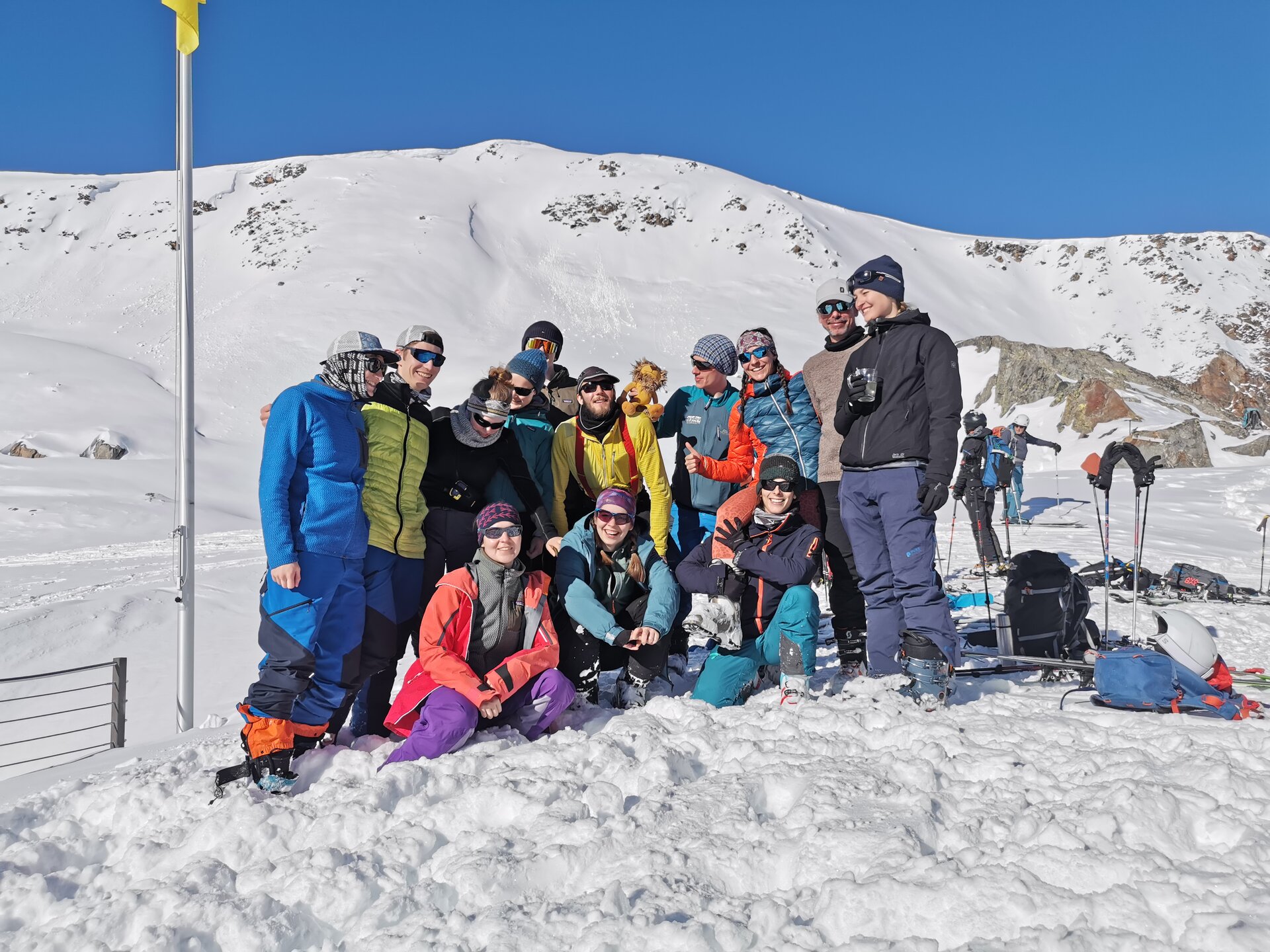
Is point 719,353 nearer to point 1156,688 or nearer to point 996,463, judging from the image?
point 1156,688

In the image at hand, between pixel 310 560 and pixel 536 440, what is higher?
pixel 536 440

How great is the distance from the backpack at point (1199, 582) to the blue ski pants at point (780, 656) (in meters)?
5.54

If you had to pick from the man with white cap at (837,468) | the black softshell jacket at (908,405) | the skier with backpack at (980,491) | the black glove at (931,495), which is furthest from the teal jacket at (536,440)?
the skier with backpack at (980,491)

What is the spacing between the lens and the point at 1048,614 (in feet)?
17.0

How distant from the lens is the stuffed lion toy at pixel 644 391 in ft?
15.3

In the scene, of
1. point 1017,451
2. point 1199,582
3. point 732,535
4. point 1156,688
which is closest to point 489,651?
point 732,535

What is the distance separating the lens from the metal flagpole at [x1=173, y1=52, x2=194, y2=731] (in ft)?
16.2

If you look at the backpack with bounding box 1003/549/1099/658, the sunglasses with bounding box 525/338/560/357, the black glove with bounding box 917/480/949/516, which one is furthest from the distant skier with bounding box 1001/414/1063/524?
the black glove with bounding box 917/480/949/516

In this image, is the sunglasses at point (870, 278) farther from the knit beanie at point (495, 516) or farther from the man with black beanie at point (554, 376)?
the knit beanie at point (495, 516)

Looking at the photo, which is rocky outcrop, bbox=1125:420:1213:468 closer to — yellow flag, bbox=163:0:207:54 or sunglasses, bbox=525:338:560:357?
sunglasses, bbox=525:338:560:357

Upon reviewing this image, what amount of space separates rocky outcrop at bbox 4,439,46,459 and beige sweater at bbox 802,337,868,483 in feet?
77.1

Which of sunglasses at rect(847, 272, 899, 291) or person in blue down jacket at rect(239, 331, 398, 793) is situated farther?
sunglasses at rect(847, 272, 899, 291)

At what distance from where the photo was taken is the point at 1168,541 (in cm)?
1162

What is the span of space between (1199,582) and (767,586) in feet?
18.8
